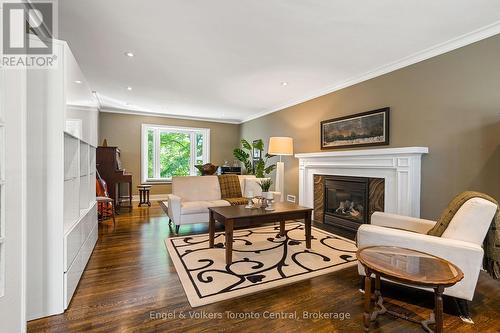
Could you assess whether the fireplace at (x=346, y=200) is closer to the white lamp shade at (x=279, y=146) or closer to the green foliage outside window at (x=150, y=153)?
the white lamp shade at (x=279, y=146)

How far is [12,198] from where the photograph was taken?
1339 millimetres

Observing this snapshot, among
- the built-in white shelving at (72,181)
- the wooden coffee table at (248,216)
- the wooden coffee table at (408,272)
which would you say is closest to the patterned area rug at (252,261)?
the wooden coffee table at (248,216)

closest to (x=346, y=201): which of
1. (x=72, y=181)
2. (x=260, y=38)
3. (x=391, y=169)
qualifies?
(x=391, y=169)

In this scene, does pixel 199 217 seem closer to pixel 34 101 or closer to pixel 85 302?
pixel 85 302

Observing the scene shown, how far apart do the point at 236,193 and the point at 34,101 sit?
3461 mm

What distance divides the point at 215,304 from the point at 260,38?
9.14 ft

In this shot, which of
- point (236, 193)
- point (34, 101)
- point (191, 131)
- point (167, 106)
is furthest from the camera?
point (191, 131)

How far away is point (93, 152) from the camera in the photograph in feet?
11.0

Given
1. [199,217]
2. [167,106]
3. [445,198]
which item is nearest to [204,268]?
[199,217]

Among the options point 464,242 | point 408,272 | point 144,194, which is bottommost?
point 144,194

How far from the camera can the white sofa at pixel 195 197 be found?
3861 mm

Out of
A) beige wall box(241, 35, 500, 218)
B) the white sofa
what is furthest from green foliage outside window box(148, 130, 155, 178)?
beige wall box(241, 35, 500, 218)

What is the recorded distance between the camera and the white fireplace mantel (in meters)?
3.20

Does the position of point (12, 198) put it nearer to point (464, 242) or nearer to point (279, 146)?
point (464, 242)
